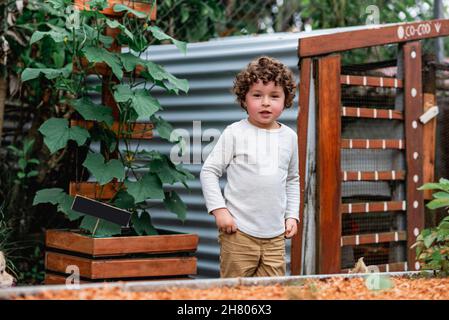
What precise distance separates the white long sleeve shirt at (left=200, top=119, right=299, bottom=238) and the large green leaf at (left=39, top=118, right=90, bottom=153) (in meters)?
0.92

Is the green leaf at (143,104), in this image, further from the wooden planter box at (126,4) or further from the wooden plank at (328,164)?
the wooden plank at (328,164)

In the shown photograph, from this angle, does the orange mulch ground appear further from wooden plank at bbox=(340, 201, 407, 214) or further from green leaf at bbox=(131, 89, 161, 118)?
wooden plank at bbox=(340, 201, 407, 214)

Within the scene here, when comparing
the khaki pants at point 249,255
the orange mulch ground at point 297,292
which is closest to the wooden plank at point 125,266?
the khaki pants at point 249,255

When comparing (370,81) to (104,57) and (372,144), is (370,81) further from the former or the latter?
(104,57)

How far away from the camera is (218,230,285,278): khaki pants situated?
12.5 ft

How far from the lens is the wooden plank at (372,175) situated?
4986mm

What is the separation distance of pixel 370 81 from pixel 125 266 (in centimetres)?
198

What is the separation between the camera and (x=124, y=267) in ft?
14.2

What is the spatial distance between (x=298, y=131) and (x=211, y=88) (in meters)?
0.81

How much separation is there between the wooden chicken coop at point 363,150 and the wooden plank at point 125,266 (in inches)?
27.3

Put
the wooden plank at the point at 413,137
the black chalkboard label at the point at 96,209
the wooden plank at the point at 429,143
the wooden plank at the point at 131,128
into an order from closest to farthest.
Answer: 1. the black chalkboard label at the point at 96,209
2. the wooden plank at the point at 131,128
3. the wooden plank at the point at 413,137
4. the wooden plank at the point at 429,143

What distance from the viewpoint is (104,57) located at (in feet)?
14.1

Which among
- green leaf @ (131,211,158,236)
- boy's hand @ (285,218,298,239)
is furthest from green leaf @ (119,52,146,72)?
boy's hand @ (285,218,298,239)

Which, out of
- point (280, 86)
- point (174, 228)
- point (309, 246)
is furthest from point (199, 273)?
point (280, 86)
